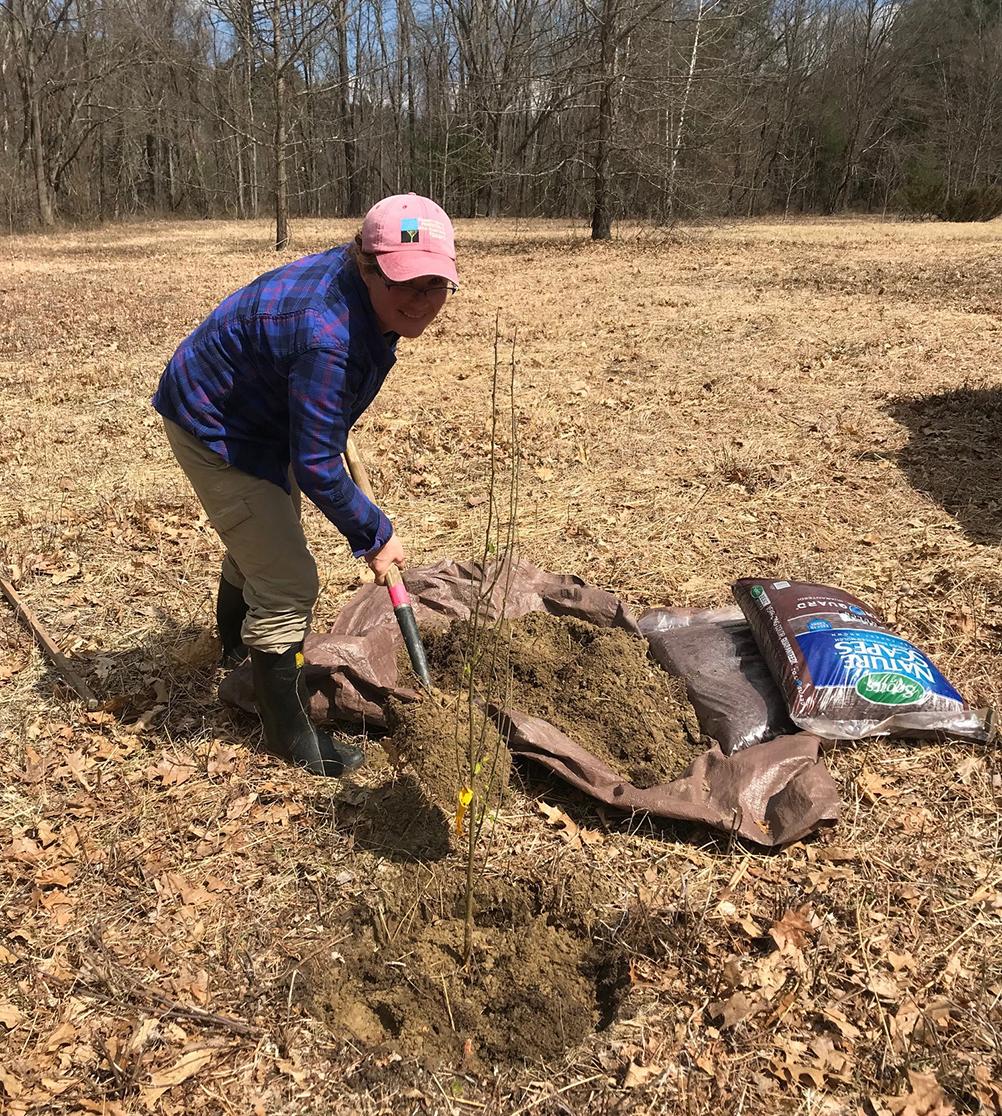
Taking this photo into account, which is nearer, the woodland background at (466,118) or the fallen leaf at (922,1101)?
the fallen leaf at (922,1101)

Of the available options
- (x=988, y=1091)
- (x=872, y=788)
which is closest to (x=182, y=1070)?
(x=988, y=1091)

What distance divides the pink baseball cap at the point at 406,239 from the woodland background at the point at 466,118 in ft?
72.7

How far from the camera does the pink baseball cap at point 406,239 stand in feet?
6.47

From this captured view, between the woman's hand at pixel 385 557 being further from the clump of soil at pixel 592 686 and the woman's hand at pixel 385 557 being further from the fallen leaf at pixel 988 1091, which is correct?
the fallen leaf at pixel 988 1091

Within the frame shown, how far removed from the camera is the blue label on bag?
2764 millimetres

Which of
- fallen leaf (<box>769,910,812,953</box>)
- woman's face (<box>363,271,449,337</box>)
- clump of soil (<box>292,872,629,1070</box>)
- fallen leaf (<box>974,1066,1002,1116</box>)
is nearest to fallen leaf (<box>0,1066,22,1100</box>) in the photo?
clump of soil (<box>292,872,629,1070</box>)

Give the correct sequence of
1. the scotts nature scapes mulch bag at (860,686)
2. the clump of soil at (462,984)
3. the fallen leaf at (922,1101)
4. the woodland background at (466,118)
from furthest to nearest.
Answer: the woodland background at (466,118) < the scotts nature scapes mulch bag at (860,686) < the clump of soil at (462,984) < the fallen leaf at (922,1101)

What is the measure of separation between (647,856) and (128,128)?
142 feet

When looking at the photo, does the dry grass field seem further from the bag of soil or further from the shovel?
the shovel

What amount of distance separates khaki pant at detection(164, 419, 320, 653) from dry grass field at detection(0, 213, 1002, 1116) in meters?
0.56

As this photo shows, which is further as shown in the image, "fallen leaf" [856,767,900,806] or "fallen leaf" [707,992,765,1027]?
"fallen leaf" [856,767,900,806]

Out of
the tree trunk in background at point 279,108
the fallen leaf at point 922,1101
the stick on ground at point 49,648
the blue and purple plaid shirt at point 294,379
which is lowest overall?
the fallen leaf at point 922,1101

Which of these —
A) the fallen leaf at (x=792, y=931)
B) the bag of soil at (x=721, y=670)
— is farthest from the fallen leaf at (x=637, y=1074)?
the bag of soil at (x=721, y=670)

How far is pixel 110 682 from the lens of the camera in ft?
10.8
